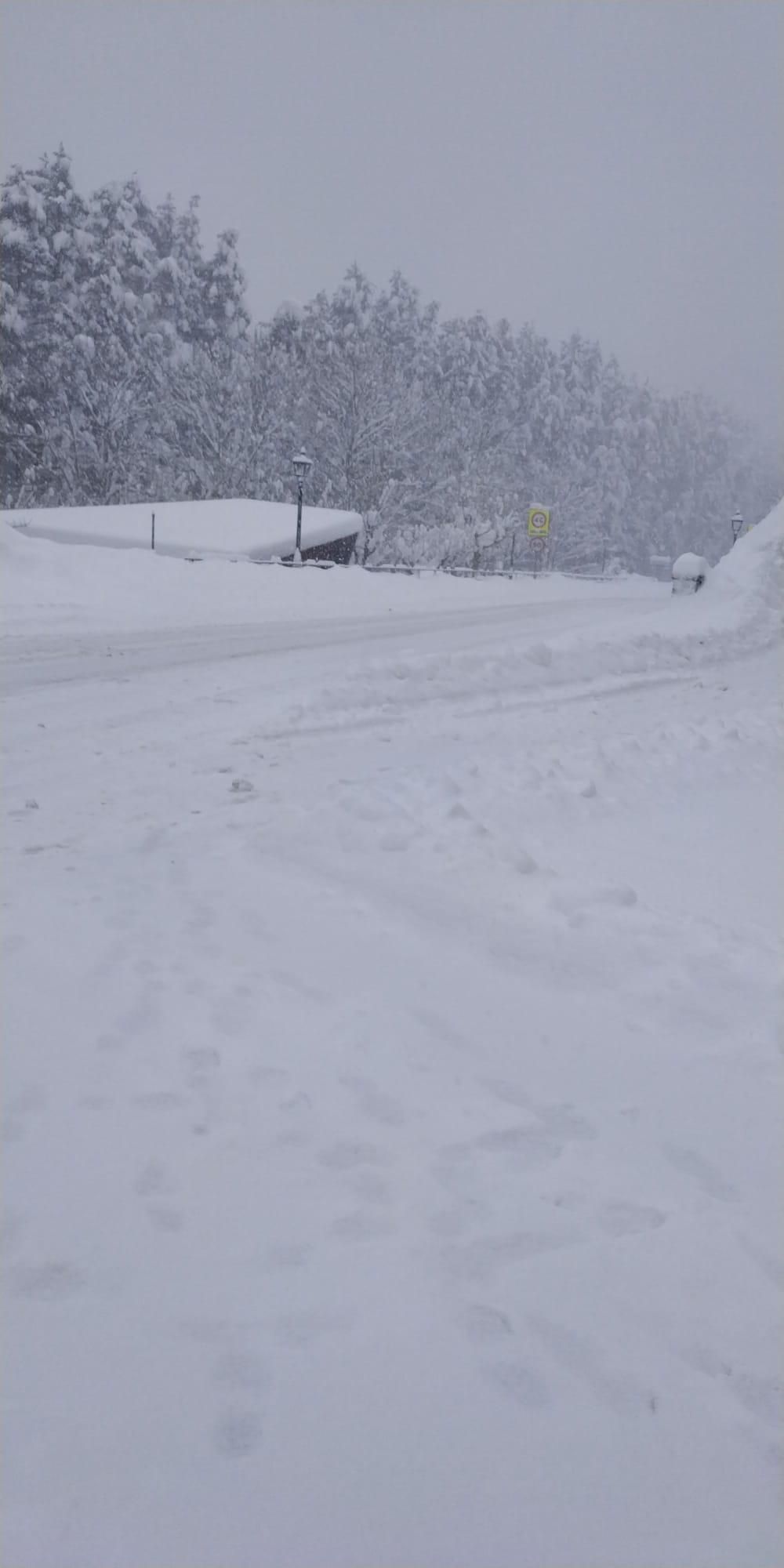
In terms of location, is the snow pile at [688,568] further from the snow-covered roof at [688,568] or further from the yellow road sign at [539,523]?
the yellow road sign at [539,523]

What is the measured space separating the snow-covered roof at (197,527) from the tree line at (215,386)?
10.5 metres

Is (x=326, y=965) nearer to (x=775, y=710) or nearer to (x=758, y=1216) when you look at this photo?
(x=758, y=1216)

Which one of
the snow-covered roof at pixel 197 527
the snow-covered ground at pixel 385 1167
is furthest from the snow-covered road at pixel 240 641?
the snow-covered roof at pixel 197 527

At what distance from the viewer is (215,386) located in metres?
45.4

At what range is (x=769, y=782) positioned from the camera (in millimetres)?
6953

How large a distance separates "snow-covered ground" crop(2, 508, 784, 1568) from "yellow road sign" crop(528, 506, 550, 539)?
139ft

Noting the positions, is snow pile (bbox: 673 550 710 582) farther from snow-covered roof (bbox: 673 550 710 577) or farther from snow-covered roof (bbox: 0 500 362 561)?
snow-covered roof (bbox: 0 500 362 561)

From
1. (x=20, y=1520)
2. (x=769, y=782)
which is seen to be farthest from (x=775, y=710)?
(x=20, y=1520)

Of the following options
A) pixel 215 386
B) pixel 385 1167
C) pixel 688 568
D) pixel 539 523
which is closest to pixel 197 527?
pixel 688 568

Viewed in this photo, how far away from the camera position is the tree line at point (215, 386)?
42406mm

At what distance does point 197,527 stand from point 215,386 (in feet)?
65.8

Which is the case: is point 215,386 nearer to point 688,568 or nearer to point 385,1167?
point 688,568

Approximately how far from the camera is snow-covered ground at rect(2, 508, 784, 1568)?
180 centimetres

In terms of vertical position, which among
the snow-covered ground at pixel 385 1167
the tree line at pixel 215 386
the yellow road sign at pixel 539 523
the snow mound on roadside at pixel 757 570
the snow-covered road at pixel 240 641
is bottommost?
the snow-covered ground at pixel 385 1167
